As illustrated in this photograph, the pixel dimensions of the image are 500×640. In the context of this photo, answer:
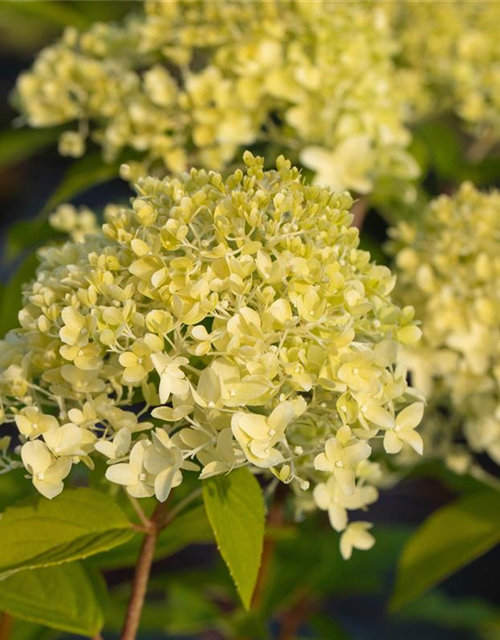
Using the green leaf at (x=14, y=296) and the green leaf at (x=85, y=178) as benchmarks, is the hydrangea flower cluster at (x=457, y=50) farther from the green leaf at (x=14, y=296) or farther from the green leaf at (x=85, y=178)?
the green leaf at (x=14, y=296)

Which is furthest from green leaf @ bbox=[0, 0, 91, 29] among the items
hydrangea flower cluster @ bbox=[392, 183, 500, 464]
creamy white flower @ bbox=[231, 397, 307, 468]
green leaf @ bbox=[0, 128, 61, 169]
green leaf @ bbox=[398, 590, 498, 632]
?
green leaf @ bbox=[398, 590, 498, 632]

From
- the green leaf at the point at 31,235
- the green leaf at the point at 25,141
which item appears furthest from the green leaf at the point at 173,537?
the green leaf at the point at 25,141

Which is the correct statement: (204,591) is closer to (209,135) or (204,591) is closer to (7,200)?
(209,135)

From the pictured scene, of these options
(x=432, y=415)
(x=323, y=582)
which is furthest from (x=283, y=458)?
(x=323, y=582)

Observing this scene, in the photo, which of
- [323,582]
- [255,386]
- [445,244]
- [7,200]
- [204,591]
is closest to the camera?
[255,386]

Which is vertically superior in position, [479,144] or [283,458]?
[283,458]
